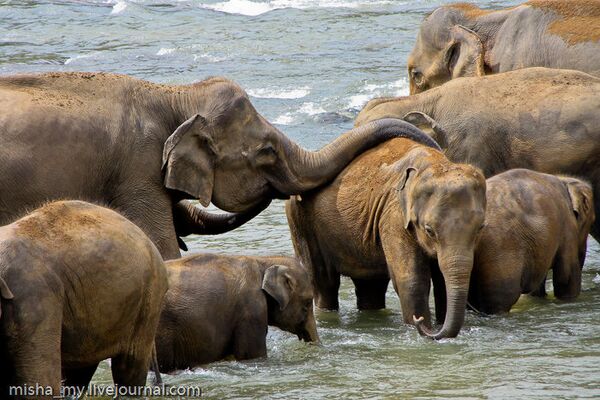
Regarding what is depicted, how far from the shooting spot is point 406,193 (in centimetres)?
956

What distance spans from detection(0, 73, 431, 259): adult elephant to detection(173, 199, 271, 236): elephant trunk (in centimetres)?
2

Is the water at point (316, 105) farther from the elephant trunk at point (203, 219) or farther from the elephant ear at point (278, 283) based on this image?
the elephant trunk at point (203, 219)

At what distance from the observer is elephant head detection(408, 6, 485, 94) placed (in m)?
13.6

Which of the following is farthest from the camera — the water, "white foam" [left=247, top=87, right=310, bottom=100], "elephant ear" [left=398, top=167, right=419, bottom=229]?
"white foam" [left=247, top=87, right=310, bottom=100]

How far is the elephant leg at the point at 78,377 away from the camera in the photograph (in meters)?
7.78

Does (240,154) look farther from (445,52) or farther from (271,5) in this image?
(271,5)

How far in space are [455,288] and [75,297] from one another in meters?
2.91

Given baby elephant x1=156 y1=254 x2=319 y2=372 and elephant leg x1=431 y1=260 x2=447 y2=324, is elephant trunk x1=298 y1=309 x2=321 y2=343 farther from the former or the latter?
elephant leg x1=431 y1=260 x2=447 y2=324

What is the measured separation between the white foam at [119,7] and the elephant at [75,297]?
20907 mm

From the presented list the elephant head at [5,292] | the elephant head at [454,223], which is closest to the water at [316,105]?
the elephant head at [454,223]

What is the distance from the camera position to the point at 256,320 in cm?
914

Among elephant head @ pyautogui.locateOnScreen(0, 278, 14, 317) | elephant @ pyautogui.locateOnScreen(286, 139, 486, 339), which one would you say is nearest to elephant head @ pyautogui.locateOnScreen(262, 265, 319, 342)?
elephant @ pyautogui.locateOnScreen(286, 139, 486, 339)

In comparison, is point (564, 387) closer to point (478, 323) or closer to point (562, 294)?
point (478, 323)

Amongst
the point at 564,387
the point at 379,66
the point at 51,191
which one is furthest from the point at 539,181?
the point at 379,66
